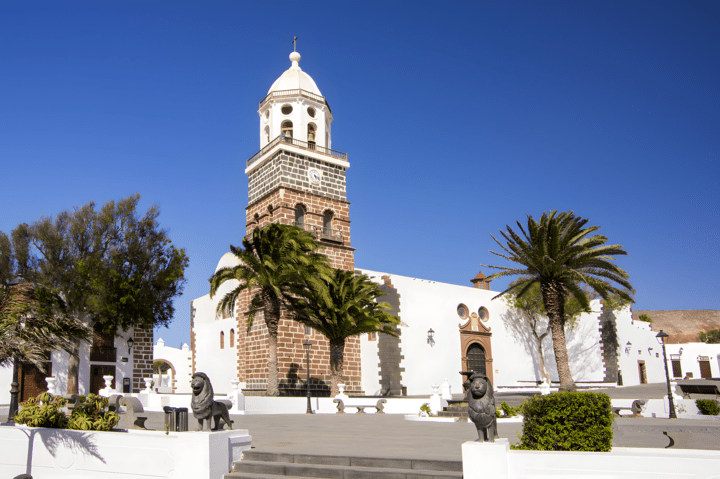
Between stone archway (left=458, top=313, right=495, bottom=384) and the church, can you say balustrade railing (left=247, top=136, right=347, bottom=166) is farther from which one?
stone archway (left=458, top=313, right=495, bottom=384)

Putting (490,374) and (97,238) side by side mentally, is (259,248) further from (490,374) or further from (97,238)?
(490,374)

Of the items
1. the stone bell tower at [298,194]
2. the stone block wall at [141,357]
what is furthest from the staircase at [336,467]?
the stone block wall at [141,357]

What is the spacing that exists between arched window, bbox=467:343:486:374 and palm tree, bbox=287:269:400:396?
1188 centimetres

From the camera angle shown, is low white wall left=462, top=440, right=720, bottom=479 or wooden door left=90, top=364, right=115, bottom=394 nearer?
low white wall left=462, top=440, right=720, bottom=479

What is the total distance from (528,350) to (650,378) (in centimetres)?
982

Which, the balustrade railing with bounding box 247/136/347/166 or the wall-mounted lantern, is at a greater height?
the balustrade railing with bounding box 247/136/347/166

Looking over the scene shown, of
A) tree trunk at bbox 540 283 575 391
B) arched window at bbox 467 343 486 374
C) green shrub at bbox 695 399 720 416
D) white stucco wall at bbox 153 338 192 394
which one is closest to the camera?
green shrub at bbox 695 399 720 416

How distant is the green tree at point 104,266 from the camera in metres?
21.2

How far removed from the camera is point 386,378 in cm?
2784

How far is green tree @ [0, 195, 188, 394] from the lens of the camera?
837 inches

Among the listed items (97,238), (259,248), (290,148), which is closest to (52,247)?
(97,238)

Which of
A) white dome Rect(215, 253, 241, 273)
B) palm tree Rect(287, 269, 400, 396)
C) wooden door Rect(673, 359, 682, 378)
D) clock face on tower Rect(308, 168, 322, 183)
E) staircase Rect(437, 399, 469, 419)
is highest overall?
clock face on tower Rect(308, 168, 322, 183)

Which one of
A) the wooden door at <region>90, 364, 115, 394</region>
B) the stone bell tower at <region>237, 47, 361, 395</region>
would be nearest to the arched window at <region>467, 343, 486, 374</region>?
the stone bell tower at <region>237, 47, 361, 395</region>

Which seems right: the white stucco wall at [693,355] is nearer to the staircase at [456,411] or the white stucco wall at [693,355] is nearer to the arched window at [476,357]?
the arched window at [476,357]
